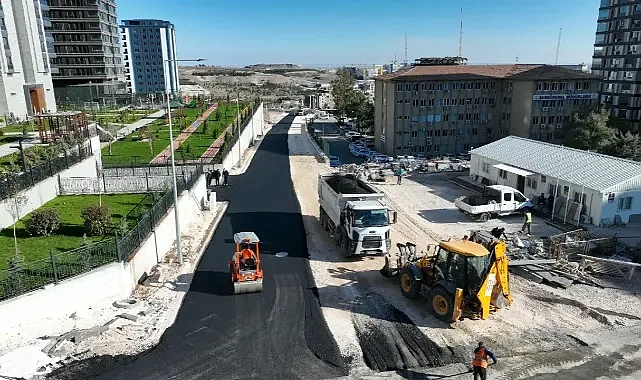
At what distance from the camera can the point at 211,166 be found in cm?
3325

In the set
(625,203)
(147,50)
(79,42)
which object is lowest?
(625,203)

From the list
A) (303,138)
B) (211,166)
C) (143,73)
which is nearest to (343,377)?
(211,166)

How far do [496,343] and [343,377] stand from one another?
15.2 ft

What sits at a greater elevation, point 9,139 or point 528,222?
point 9,139

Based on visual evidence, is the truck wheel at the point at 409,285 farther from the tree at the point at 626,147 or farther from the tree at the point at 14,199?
the tree at the point at 626,147

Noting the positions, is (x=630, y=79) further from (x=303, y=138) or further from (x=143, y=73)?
(x=143, y=73)

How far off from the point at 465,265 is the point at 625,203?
50.7ft

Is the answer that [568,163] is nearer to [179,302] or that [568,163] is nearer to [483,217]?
[483,217]

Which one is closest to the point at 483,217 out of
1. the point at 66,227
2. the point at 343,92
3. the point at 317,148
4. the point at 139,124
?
the point at 66,227

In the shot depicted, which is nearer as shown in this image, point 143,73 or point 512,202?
point 512,202

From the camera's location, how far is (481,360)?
10.1 meters

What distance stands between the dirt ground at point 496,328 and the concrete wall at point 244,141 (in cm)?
2062

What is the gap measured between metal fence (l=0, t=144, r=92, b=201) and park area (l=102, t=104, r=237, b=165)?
18.2 feet

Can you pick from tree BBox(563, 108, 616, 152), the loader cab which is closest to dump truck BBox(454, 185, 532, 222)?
the loader cab
